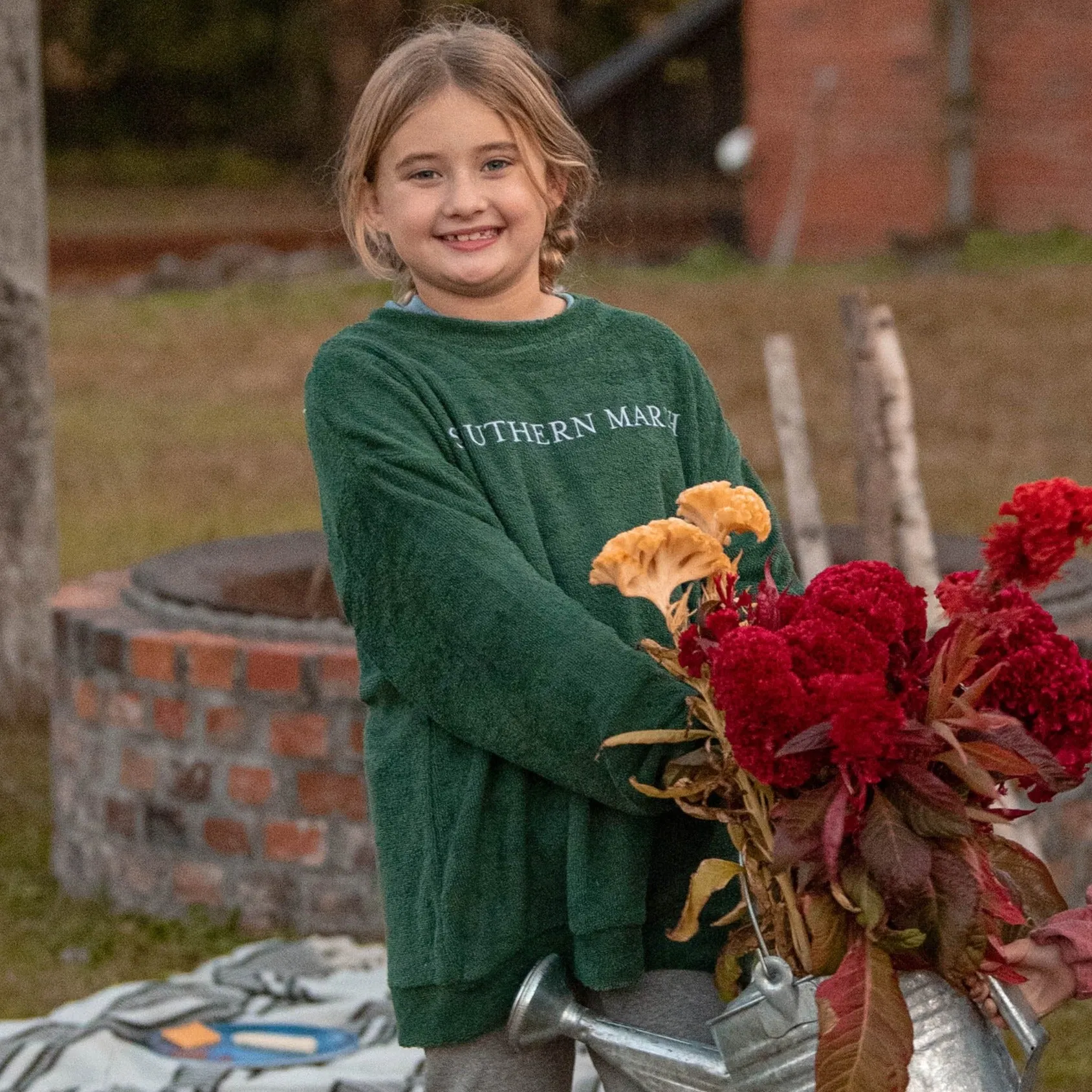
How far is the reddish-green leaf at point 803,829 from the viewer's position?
1.65 metres

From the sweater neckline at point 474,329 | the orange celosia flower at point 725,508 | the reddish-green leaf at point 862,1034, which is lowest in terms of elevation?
the reddish-green leaf at point 862,1034

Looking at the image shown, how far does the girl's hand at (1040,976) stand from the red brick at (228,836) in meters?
2.82

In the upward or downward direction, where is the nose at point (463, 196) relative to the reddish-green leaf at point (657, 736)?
upward

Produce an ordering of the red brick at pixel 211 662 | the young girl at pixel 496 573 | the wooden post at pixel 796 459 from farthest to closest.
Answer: the wooden post at pixel 796 459 → the red brick at pixel 211 662 → the young girl at pixel 496 573

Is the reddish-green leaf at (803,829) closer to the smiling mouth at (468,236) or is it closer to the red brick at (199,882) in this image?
the smiling mouth at (468,236)

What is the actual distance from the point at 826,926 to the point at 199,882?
3.04m

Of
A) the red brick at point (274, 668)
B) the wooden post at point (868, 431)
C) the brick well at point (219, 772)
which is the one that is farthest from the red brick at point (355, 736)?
the wooden post at point (868, 431)

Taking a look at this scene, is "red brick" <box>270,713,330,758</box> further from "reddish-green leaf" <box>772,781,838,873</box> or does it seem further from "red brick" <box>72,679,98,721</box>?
"reddish-green leaf" <box>772,781,838,873</box>

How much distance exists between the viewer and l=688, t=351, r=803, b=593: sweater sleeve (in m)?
2.14

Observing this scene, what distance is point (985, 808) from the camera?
68.1 inches

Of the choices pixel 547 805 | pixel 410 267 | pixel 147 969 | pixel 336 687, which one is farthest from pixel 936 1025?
pixel 147 969

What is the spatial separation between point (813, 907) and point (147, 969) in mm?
2916

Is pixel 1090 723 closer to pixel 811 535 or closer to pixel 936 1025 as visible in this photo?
pixel 936 1025

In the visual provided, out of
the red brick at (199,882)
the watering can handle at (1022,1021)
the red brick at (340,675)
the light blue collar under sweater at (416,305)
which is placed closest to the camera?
the watering can handle at (1022,1021)
